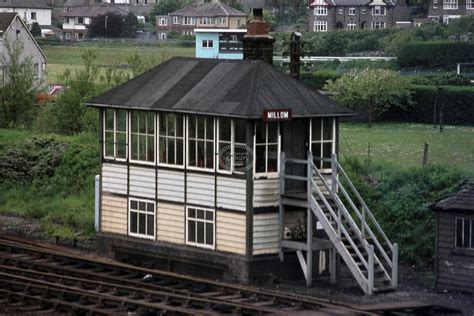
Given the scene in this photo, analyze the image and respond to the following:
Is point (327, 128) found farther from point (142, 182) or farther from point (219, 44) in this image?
point (219, 44)

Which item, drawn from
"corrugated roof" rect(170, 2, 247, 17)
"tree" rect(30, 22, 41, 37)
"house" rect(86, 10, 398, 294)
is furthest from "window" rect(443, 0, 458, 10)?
"house" rect(86, 10, 398, 294)

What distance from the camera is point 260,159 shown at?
90.4 feet

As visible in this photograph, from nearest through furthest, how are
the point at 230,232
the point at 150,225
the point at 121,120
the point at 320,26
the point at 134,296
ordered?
1. the point at 134,296
2. the point at 230,232
3. the point at 150,225
4. the point at 121,120
5. the point at 320,26

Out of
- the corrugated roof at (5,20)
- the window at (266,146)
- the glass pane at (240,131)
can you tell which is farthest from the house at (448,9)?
the glass pane at (240,131)

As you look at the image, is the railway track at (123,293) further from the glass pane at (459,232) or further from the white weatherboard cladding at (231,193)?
the glass pane at (459,232)

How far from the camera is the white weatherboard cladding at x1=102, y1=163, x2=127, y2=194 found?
100ft

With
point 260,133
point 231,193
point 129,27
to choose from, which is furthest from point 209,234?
point 129,27

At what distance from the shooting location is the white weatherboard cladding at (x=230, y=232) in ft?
90.9

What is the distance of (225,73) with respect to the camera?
2958 centimetres

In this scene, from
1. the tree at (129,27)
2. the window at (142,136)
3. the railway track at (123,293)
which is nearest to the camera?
the railway track at (123,293)

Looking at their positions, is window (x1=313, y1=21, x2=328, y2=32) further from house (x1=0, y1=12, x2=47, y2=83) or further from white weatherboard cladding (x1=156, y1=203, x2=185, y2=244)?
white weatherboard cladding (x1=156, y1=203, x2=185, y2=244)

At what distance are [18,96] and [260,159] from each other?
75.9 feet

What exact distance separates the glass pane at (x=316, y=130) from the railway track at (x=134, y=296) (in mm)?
3948

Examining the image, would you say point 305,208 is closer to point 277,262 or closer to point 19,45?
point 277,262
